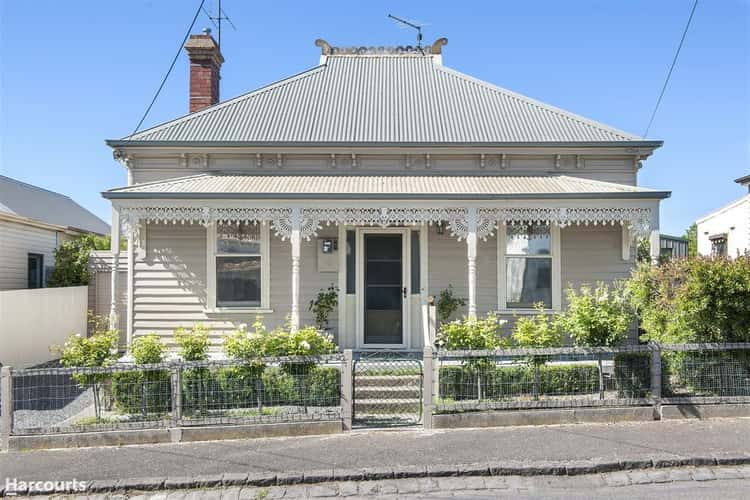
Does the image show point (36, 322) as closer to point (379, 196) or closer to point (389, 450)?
point (379, 196)

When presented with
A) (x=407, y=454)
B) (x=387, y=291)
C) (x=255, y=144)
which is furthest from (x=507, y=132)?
(x=407, y=454)

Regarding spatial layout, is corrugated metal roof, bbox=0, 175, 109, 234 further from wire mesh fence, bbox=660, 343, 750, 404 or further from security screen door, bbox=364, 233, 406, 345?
wire mesh fence, bbox=660, 343, 750, 404

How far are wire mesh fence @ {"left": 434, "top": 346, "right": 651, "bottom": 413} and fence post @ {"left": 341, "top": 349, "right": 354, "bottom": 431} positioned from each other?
3.74ft

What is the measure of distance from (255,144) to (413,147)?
3.24 m

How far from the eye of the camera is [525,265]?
10312mm

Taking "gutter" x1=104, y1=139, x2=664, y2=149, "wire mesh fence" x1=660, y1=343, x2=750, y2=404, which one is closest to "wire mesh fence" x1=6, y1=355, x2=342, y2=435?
"wire mesh fence" x1=660, y1=343, x2=750, y2=404

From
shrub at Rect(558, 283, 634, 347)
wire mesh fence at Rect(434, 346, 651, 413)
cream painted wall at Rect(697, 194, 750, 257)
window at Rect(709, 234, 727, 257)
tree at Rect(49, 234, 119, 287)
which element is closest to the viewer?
wire mesh fence at Rect(434, 346, 651, 413)

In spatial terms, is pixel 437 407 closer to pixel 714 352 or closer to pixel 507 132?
pixel 714 352

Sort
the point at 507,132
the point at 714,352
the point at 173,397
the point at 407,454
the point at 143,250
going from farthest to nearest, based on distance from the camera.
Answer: the point at 507,132 → the point at 143,250 → the point at 714,352 → the point at 173,397 → the point at 407,454

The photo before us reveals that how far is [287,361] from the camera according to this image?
655 centimetres

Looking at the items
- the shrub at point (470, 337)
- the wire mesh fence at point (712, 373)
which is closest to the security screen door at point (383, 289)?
the shrub at point (470, 337)

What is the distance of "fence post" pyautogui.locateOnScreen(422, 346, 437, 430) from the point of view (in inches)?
255

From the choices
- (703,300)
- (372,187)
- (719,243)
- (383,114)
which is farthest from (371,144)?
(719,243)

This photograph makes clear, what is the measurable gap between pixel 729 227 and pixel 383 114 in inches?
570
